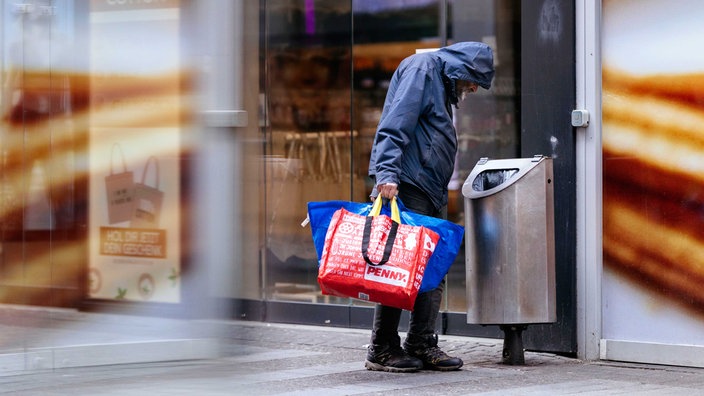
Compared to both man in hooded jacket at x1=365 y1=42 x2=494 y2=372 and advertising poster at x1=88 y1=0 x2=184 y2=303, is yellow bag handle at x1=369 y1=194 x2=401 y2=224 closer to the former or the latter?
man in hooded jacket at x1=365 y1=42 x2=494 y2=372

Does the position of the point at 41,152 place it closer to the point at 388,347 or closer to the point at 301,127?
the point at 388,347

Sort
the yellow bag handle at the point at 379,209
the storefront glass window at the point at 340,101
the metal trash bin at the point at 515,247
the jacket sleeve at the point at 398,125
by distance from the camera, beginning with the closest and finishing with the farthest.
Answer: the yellow bag handle at the point at 379,209 → the jacket sleeve at the point at 398,125 → the metal trash bin at the point at 515,247 → the storefront glass window at the point at 340,101

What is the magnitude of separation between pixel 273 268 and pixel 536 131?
2720 mm

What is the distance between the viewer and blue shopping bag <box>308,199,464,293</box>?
632cm

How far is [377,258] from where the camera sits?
612 centimetres

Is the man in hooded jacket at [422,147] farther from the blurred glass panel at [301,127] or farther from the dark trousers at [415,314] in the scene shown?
the blurred glass panel at [301,127]

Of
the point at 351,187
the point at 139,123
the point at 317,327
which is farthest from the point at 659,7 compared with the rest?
the point at 139,123

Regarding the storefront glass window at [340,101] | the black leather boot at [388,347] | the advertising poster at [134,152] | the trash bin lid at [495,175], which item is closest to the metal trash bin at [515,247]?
the trash bin lid at [495,175]

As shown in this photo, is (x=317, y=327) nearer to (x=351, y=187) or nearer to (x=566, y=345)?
(x=351, y=187)

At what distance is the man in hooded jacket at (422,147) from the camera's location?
6.50 metres

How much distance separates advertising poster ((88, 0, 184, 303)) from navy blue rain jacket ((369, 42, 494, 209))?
11.2ft

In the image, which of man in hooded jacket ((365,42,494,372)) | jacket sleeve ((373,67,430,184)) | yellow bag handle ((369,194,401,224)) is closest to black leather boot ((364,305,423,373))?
man in hooded jacket ((365,42,494,372))

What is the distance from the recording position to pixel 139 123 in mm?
3029

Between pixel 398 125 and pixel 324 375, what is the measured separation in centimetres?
143
